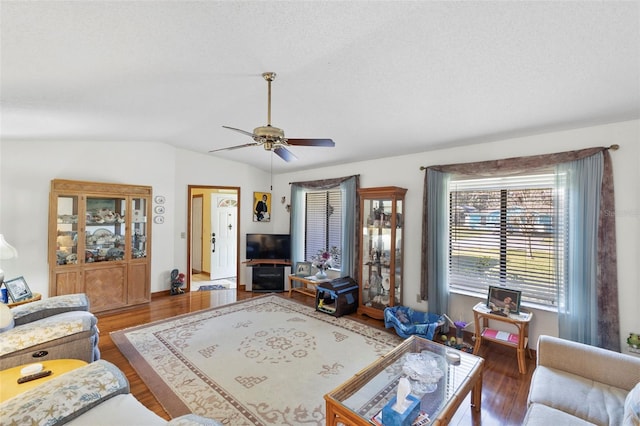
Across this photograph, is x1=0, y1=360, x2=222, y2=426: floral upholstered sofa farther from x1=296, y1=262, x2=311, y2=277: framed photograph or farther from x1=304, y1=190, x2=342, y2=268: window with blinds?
x1=304, y1=190, x2=342, y2=268: window with blinds

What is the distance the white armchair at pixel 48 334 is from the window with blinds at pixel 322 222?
355cm

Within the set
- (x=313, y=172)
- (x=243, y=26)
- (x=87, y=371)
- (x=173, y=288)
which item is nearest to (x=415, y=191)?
(x=313, y=172)

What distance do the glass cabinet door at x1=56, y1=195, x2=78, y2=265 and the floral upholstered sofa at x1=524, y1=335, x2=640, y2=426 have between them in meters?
5.28

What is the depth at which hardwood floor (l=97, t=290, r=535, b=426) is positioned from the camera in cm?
219

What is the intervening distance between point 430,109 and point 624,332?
104 inches

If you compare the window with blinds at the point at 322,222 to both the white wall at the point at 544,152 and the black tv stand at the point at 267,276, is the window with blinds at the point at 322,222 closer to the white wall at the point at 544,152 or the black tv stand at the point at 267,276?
the black tv stand at the point at 267,276

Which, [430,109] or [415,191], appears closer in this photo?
[430,109]

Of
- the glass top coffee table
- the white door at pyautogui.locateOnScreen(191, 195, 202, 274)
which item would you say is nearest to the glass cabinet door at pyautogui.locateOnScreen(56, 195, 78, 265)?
the white door at pyautogui.locateOnScreen(191, 195, 202, 274)

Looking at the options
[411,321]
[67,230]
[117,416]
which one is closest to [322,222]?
[411,321]

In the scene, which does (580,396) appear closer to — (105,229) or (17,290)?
(17,290)

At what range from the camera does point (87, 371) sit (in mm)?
1504

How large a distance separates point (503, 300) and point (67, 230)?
18.5 feet

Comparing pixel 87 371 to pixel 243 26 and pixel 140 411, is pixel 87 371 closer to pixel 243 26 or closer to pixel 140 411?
pixel 140 411

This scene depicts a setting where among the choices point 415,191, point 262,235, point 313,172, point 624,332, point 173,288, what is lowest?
point 173,288
